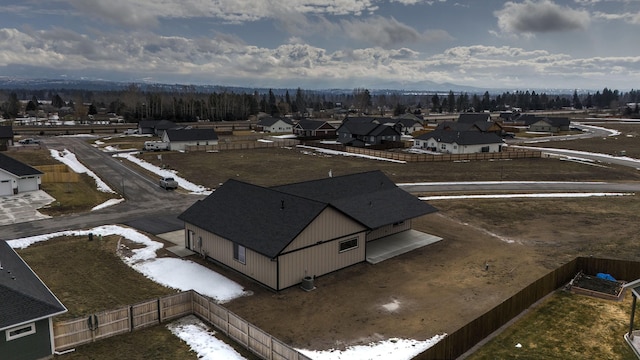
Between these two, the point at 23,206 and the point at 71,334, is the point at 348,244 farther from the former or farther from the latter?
the point at 23,206

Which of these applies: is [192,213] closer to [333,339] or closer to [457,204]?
[333,339]

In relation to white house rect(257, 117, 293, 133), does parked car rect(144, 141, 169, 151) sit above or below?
below

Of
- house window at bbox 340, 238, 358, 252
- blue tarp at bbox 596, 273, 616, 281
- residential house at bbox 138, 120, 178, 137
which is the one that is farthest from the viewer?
residential house at bbox 138, 120, 178, 137

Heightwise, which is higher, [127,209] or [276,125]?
[276,125]

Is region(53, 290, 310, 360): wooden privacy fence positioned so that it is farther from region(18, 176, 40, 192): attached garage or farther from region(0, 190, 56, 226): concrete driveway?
region(18, 176, 40, 192): attached garage

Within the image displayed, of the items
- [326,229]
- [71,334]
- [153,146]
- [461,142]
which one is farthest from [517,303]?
[153,146]

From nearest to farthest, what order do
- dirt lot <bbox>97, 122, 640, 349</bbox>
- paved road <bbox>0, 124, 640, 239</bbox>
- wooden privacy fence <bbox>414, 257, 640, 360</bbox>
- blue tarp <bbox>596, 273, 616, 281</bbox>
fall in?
wooden privacy fence <bbox>414, 257, 640, 360</bbox> < dirt lot <bbox>97, 122, 640, 349</bbox> < blue tarp <bbox>596, 273, 616, 281</bbox> < paved road <bbox>0, 124, 640, 239</bbox>

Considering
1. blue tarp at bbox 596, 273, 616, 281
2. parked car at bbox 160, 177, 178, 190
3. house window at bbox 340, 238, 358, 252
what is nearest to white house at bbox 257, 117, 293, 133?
parked car at bbox 160, 177, 178, 190
